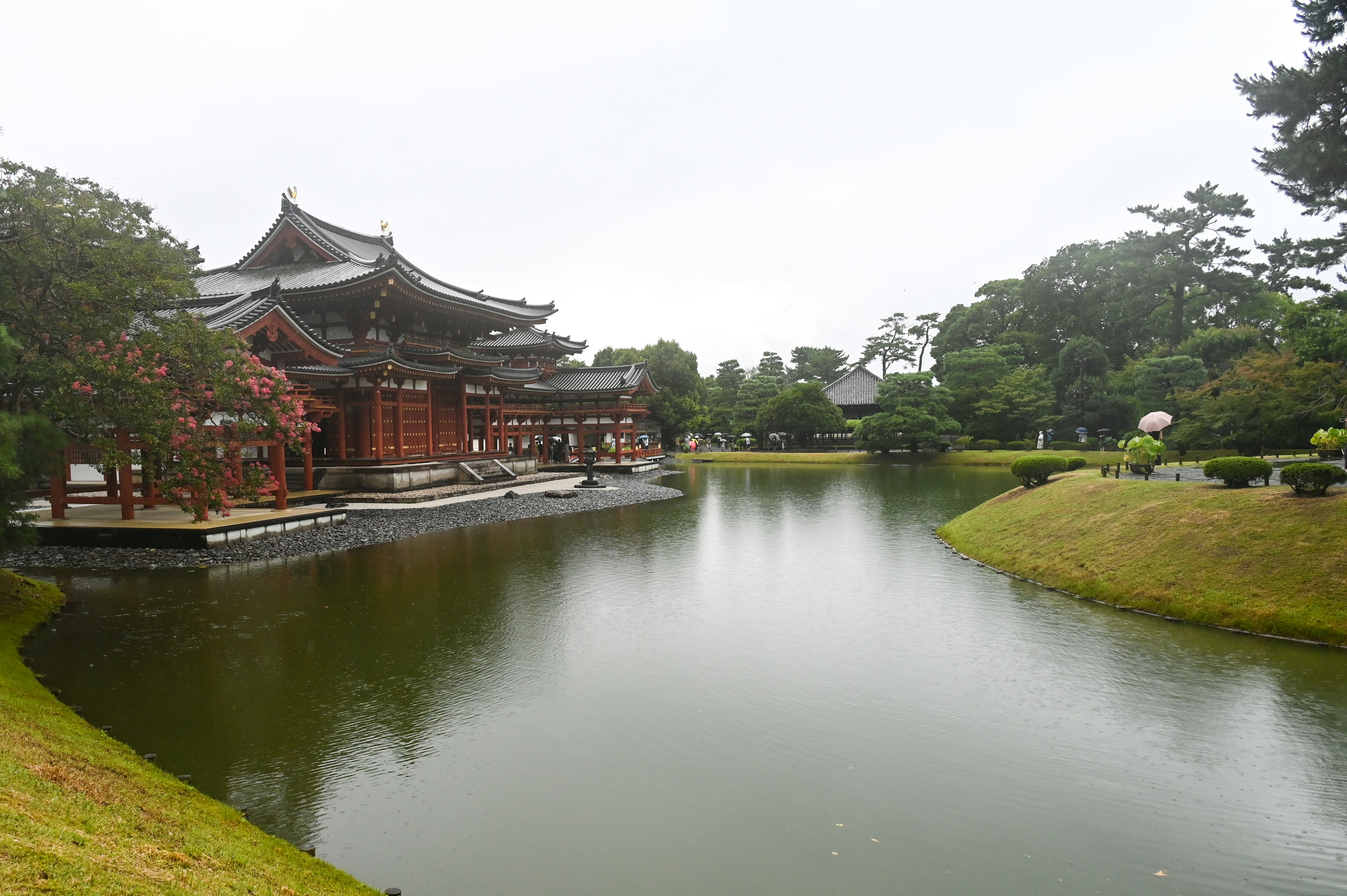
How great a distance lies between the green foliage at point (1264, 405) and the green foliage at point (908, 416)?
38.7 ft

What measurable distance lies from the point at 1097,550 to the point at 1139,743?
6688mm

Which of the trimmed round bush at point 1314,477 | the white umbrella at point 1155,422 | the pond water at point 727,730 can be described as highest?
the white umbrella at point 1155,422

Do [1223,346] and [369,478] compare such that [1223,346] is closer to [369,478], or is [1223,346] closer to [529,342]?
[529,342]

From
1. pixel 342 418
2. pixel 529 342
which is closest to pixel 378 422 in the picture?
pixel 342 418

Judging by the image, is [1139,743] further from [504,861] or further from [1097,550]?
[1097,550]

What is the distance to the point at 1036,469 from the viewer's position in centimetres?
1808

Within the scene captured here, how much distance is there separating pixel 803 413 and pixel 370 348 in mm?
30044

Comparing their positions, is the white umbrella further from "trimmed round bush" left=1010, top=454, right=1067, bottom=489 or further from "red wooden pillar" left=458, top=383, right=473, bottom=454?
A: "red wooden pillar" left=458, top=383, right=473, bottom=454

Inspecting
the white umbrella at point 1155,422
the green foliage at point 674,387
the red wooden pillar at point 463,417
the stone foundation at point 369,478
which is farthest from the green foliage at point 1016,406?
the stone foundation at point 369,478

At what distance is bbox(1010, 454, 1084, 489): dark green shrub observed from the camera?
18.0 metres

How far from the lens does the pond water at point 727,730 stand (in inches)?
180

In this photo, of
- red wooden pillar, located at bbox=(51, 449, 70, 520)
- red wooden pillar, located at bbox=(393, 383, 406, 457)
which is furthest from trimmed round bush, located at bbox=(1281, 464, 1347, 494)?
red wooden pillar, located at bbox=(393, 383, 406, 457)

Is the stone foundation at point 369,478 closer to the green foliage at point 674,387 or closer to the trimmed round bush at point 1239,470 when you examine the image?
the trimmed round bush at point 1239,470

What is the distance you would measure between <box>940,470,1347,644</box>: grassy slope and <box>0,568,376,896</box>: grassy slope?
1060cm
